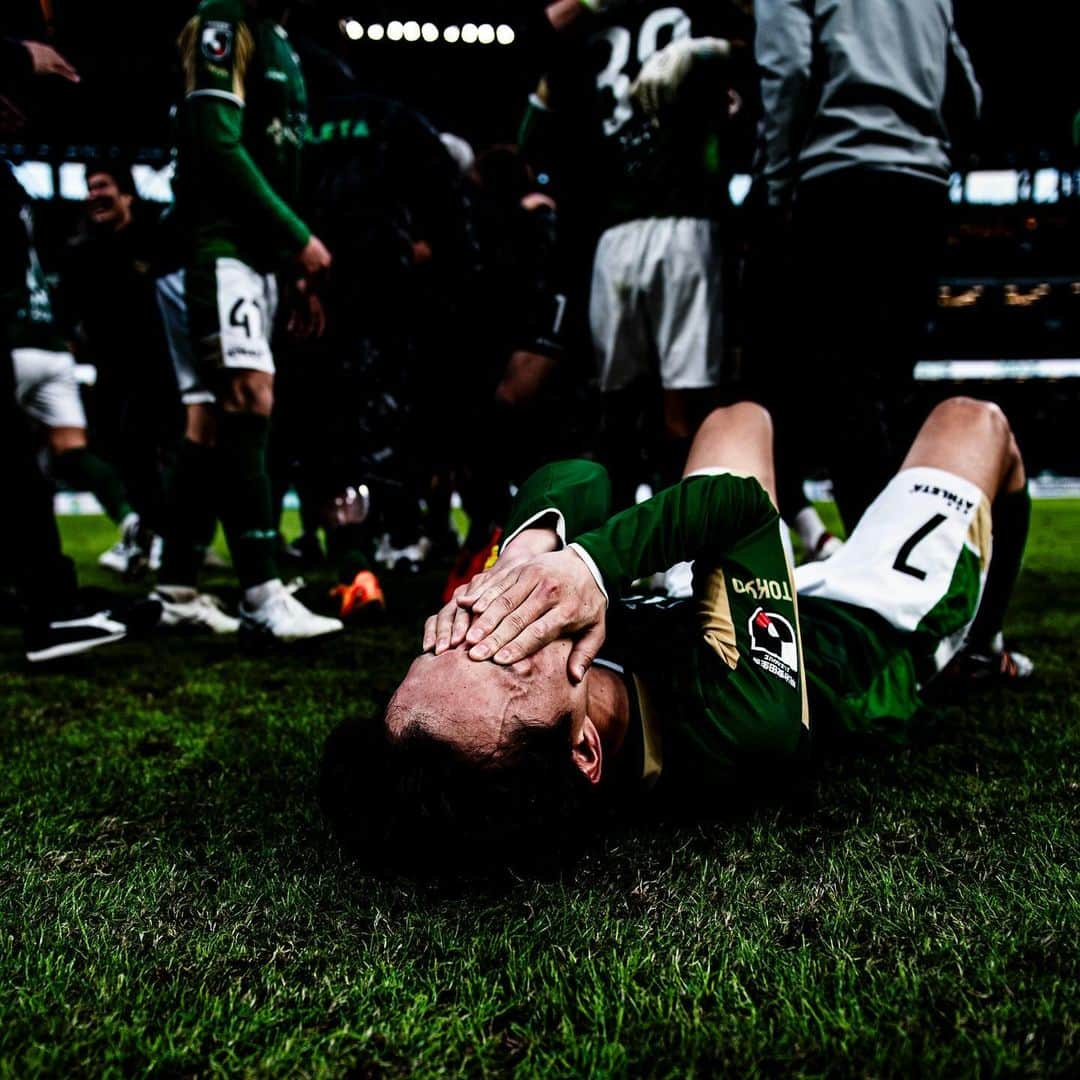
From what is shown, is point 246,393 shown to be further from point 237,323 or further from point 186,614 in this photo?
point 186,614

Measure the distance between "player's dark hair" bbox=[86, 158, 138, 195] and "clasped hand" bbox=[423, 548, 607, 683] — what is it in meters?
4.44

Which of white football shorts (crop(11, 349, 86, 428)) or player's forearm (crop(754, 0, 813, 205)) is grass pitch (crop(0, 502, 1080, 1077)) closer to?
player's forearm (crop(754, 0, 813, 205))

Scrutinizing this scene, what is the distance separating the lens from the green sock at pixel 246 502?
2.57 m

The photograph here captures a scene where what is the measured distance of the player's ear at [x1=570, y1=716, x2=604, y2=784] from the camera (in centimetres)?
106

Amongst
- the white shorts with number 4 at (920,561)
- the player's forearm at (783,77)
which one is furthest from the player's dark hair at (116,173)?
the white shorts with number 4 at (920,561)

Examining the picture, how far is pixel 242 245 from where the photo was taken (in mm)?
2615

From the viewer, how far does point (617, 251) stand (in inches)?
107

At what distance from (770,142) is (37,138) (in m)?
19.5

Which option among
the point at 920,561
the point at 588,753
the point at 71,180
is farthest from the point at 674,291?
the point at 71,180

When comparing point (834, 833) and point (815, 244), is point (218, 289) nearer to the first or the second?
point (815, 244)

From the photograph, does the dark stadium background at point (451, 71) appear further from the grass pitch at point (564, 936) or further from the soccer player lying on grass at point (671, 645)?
the grass pitch at point (564, 936)

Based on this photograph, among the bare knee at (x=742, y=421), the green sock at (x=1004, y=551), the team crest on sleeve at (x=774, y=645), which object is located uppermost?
the bare knee at (x=742, y=421)

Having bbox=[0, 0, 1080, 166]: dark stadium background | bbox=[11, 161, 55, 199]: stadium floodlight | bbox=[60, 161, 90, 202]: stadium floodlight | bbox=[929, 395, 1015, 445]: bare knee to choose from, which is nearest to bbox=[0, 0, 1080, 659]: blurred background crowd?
bbox=[929, 395, 1015, 445]: bare knee

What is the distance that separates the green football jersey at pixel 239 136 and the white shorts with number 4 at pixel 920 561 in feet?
5.91
